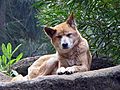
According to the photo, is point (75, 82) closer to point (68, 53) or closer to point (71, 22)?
point (68, 53)

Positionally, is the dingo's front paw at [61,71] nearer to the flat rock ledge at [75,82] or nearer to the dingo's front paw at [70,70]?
the dingo's front paw at [70,70]

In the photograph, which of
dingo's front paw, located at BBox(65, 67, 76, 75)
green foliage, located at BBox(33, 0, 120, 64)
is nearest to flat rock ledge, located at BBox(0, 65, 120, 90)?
dingo's front paw, located at BBox(65, 67, 76, 75)

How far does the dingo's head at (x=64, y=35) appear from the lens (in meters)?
6.05

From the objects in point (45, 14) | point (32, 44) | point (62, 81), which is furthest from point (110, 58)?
point (32, 44)

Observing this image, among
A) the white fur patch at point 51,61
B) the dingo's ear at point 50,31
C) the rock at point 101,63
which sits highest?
the dingo's ear at point 50,31

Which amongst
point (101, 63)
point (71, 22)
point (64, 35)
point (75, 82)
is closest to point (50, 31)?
point (64, 35)

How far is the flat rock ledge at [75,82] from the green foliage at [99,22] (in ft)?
6.78

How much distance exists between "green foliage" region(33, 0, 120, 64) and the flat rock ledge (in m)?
2.07

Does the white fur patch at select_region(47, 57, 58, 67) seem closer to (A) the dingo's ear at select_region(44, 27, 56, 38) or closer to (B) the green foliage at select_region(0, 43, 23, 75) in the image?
(A) the dingo's ear at select_region(44, 27, 56, 38)

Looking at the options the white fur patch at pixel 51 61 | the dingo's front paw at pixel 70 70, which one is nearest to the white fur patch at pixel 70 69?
the dingo's front paw at pixel 70 70

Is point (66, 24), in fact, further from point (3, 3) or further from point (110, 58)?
point (3, 3)

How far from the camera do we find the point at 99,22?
738 centimetres

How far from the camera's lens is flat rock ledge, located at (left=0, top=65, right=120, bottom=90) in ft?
15.4

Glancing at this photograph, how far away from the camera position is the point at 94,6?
23.9 ft
